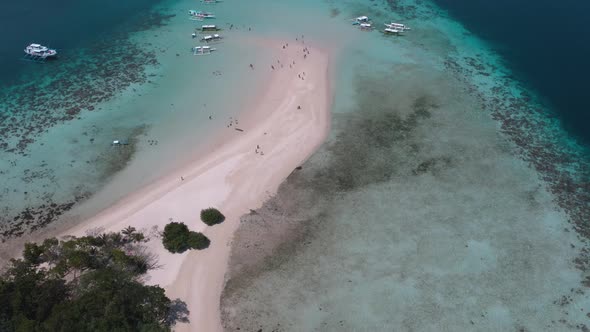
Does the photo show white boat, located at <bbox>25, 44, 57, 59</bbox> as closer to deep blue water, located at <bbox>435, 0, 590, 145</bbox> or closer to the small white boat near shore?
the small white boat near shore

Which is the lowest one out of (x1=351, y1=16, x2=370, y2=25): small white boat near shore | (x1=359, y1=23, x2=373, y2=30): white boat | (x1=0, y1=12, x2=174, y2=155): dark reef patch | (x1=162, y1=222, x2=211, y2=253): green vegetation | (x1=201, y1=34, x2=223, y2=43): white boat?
(x1=162, y1=222, x2=211, y2=253): green vegetation

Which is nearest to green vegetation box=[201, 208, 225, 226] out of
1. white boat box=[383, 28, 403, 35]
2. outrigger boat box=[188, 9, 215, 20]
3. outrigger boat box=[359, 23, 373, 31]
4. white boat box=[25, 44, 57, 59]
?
white boat box=[25, 44, 57, 59]

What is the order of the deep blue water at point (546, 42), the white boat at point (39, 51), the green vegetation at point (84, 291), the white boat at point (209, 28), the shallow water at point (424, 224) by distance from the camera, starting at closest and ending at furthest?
1. the green vegetation at point (84, 291)
2. the shallow water at point (424, 224)
3. the deep blue water at point (546, 42)
4. the white boat at point (39, 51)
5. the white boat at point (209, 28)

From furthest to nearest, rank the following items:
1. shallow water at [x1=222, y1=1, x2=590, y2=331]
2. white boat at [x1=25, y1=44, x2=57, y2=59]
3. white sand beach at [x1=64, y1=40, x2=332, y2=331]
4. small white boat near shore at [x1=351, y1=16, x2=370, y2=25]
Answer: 1. small white boat near shore at [x1=351, y1=16, x2=370, y2=25]
2. white boat at [x1=25, y1=44, x2=57, y2=59]
3. white sand beach at [x1=64, y1=40, x2=332, y2=331]
4. shallow water at [x1=222, y1=1, x2=590, y2=331]

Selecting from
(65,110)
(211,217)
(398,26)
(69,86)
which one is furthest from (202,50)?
(211,217)

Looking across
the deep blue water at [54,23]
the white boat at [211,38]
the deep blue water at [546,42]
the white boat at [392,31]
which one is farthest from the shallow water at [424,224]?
the deep blue water at [54,23]

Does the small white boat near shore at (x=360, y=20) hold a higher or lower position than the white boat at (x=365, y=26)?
higher

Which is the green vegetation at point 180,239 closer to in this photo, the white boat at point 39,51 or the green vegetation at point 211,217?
the green vegetation at point 211,217
